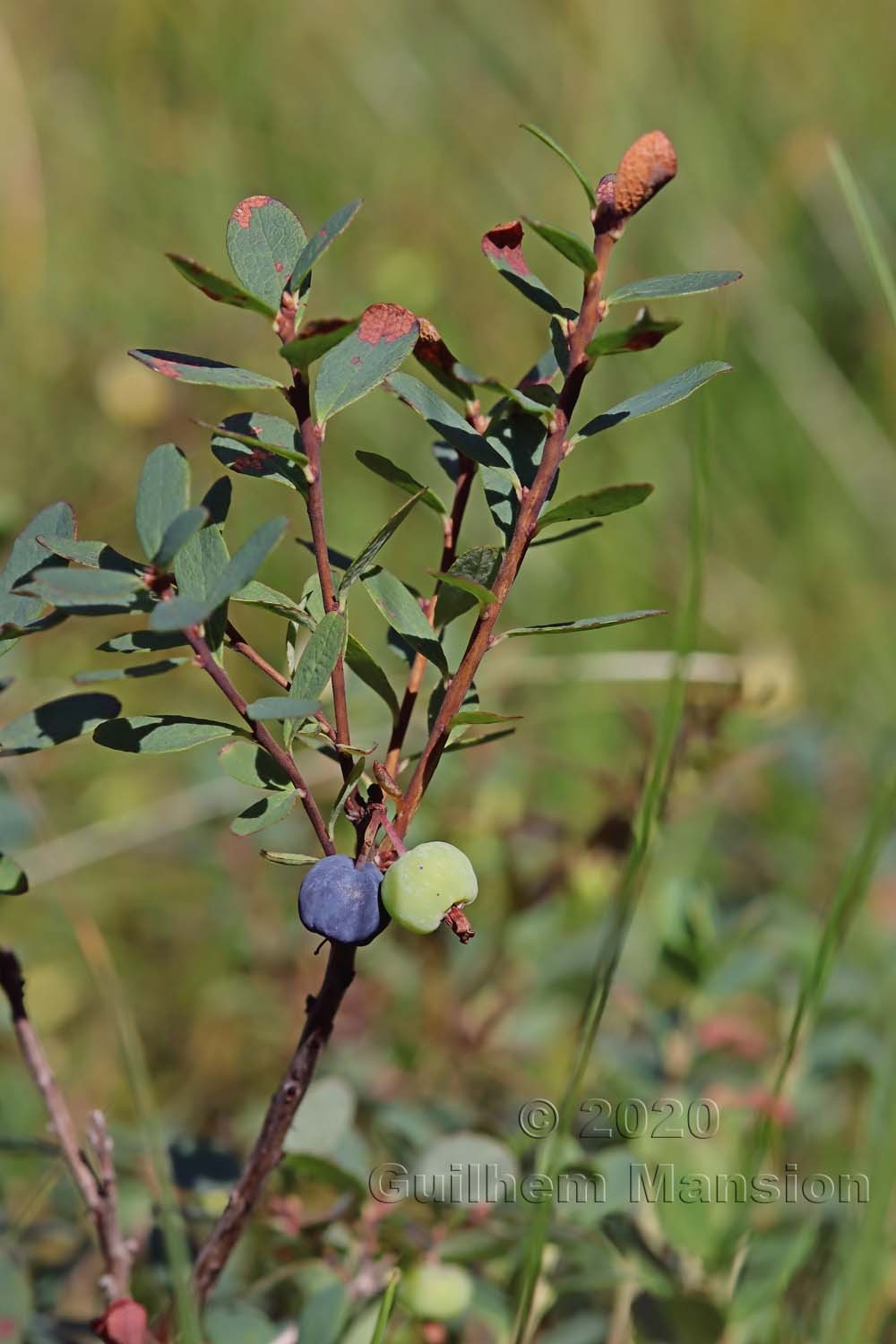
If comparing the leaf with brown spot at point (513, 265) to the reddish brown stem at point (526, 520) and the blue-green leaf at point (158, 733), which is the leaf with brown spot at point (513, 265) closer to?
the reddish brown stem at point (526, 520)

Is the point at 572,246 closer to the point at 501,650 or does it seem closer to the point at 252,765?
the point at 252,765

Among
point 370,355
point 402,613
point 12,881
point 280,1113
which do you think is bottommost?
point 280,1113

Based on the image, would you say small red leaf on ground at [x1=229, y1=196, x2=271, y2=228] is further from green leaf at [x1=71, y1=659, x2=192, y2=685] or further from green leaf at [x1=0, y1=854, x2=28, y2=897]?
green leaf at [x1=0, y1=854, x2=28, y2=897]

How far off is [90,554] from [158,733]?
0.25ft

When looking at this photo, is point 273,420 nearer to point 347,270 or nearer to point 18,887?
point 18,887

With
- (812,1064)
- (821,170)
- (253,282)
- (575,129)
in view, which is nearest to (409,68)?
(575,129)

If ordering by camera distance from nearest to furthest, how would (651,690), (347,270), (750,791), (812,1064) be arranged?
(812,1064) < (750,791) < (651,690) < (347,270)

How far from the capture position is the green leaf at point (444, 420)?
530 mm

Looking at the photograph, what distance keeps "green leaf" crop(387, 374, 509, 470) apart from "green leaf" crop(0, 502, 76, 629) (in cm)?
14

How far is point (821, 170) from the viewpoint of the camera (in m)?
2.56

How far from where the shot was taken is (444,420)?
1.74ft

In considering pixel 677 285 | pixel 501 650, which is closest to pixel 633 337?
pixel 677 285

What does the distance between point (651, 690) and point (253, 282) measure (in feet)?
4.99

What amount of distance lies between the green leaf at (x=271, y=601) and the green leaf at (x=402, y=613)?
0.10ft
